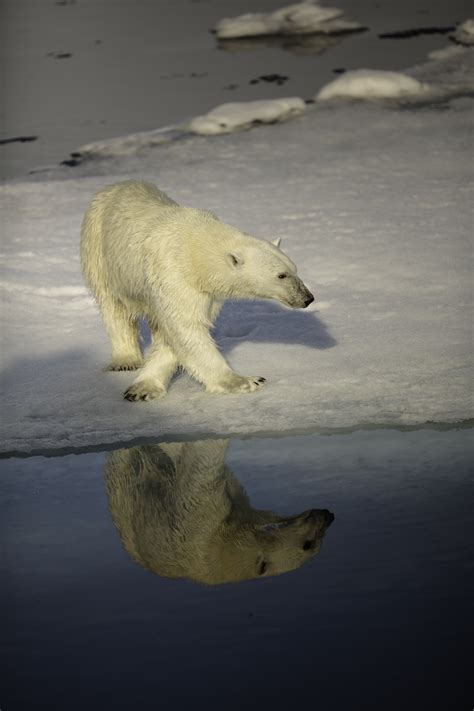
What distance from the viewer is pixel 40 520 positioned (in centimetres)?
448

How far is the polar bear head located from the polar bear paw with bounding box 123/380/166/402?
595 millimetres

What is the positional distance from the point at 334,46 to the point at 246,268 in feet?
35.7

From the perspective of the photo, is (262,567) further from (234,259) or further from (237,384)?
(234,259)

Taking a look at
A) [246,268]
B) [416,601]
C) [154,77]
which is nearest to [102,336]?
[246,268]

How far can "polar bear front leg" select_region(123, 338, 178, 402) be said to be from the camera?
5793 mm

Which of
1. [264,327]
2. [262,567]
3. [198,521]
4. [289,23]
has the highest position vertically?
[262,567]

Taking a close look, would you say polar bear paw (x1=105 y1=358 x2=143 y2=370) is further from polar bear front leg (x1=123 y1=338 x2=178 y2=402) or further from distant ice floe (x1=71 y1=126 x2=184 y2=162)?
distant ice floe (x1=71 y1=126 x2=184 y2=162)

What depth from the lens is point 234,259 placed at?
5574 millimetres

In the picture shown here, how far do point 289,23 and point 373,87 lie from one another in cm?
536

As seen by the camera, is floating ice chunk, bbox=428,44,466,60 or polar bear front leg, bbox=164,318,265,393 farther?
floating ice chunk, bbox=428,44,466,60

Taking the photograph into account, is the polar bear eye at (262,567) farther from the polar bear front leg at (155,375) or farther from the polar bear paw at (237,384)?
the polar bear front leg at (155,375)

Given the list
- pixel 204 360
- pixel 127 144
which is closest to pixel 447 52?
pixel 127 144

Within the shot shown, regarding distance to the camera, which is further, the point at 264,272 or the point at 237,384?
the point at 237,384

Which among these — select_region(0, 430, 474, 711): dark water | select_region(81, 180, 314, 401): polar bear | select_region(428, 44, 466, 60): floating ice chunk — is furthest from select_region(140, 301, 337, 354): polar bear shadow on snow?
select_region(428, 44, 466, 60): floating ice chunk
